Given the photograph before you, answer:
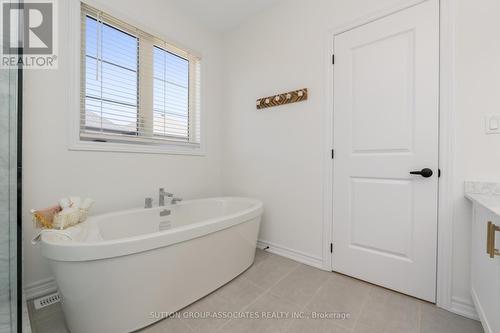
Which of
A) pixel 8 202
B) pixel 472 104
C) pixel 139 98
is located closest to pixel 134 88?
pixel 139 98

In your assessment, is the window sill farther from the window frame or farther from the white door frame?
the white door frame

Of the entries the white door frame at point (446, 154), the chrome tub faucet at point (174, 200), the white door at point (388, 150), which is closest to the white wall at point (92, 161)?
the chrome tub faucet at point (174, 200)

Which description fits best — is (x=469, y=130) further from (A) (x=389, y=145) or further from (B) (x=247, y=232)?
(B) (x=247, y=232)

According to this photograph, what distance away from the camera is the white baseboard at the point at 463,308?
1.29 meters

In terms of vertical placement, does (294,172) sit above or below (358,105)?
below

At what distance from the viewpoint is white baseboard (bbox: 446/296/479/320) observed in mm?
1293

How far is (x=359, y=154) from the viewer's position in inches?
68.1

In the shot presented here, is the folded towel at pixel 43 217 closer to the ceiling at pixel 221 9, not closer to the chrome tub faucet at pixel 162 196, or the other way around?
the chrome tub faucet at pixel 162 196

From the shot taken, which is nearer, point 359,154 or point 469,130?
point 469,130

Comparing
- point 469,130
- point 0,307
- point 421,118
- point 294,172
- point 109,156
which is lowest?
point 0,307

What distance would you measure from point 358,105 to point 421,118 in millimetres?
435

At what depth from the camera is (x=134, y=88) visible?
1.98m

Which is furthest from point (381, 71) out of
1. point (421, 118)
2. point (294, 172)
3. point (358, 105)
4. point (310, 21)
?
point (294, 172)

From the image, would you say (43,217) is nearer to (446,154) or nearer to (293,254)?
(293,254)
